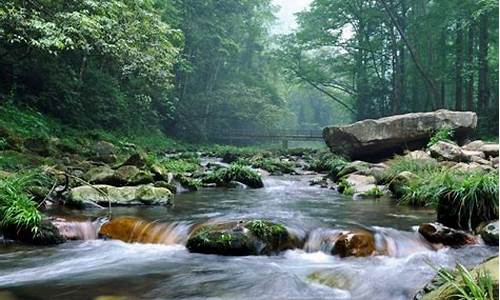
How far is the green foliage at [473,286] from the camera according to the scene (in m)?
2.61

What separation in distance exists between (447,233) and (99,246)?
433 centimetres

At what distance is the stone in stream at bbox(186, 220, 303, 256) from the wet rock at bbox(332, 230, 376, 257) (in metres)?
0.52

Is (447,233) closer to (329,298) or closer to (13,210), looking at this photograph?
(329,298)

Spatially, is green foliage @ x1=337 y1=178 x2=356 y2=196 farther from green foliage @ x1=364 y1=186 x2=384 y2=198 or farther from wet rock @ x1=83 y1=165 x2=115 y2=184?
wet rock @ x1=83 y1=165 x2=115 y2=184

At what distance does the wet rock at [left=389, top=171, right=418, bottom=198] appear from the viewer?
8955 mm

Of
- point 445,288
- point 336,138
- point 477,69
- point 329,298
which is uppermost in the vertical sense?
point 477,69

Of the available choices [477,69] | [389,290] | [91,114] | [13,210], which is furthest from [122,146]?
Answer: [477,69]

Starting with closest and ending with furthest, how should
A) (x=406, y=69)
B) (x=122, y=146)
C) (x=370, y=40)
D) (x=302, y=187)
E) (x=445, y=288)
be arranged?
(x=445, y=288) < (x=302, y=187) < (x=122, y=146) < (x=406, y=69) < (x=370, y=40)

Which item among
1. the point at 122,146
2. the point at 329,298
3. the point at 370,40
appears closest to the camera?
the point at 329,298

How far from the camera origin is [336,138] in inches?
666

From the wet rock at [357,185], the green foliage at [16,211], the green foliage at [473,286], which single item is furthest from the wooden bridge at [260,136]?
the green foliage at [473,286]

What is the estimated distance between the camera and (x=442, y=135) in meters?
14.6

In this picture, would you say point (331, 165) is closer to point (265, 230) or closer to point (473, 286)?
point (265, 230)

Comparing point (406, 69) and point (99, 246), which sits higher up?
point (406, 69)
